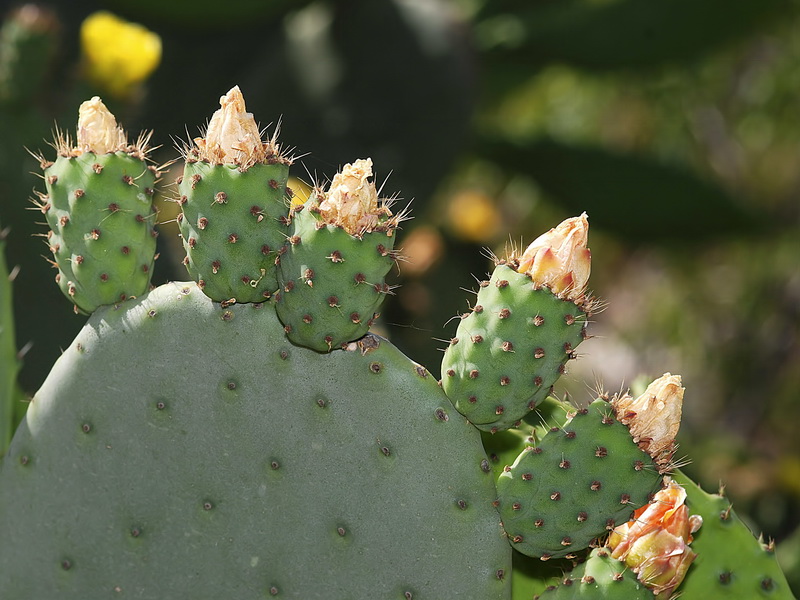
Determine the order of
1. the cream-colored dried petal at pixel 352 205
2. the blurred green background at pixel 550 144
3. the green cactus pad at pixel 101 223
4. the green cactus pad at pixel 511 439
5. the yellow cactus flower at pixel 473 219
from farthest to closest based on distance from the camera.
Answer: the yellow cactus flower at pixel 473 219, the blurred green background at pixel 550 144, the green cactus pad at pixel 511 439, the green cactus pad at pixel 101 223, the cream-colored dried petal at pixel 352 205

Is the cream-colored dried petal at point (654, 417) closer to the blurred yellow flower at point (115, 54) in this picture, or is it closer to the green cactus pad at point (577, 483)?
the green cactus pad at point (577, 483)

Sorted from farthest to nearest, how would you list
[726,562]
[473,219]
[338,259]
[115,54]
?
[473,219] < [115,54] < [726,562] < [338,259]

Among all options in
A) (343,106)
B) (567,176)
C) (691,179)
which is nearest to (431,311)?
(343,106)

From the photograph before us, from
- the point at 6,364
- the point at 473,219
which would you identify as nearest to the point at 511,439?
the point at 6,364

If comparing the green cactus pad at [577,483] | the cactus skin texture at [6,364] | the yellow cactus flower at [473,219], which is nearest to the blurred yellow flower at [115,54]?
the cactus skin texture at [6,364]

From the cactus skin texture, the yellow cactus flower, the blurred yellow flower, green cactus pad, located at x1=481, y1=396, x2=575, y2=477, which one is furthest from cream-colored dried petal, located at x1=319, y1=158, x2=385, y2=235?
the yellow cactus flower

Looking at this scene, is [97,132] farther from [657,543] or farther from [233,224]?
[657,543]
